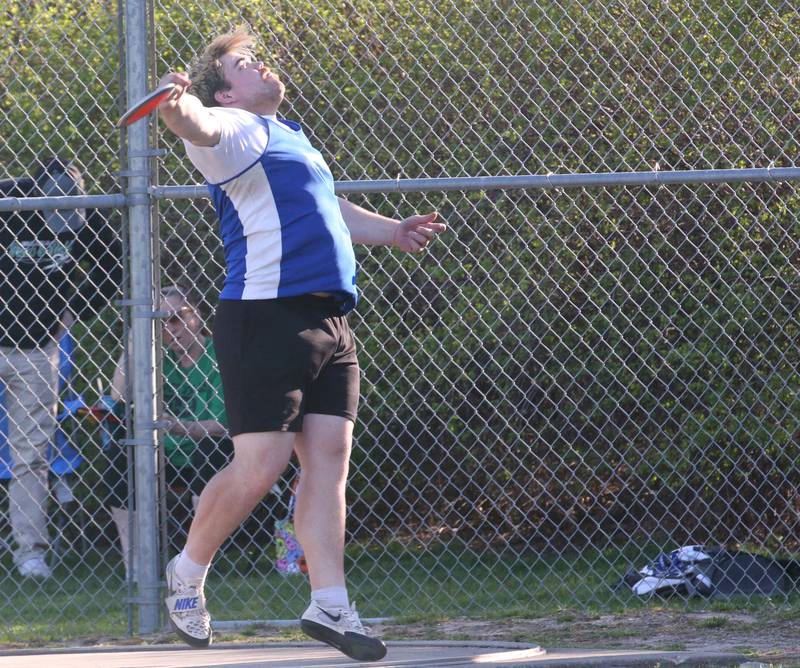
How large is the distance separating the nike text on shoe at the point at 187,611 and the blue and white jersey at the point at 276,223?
887 mm

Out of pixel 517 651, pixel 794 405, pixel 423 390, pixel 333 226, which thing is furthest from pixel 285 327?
pixel 794 405

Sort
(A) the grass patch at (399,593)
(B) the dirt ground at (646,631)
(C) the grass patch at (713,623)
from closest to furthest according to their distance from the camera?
(B) the dirt ground at (646,631) < (C) the grass patch at (713,623) < (A) the grass patch at (399,593)

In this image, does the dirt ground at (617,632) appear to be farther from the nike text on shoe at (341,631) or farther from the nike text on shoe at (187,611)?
the nike text on shoe at (341,631)

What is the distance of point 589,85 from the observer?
5.67 metres

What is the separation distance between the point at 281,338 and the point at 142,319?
4.13ft

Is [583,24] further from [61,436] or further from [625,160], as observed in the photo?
[61,436]

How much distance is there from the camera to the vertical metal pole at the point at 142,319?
4.61m

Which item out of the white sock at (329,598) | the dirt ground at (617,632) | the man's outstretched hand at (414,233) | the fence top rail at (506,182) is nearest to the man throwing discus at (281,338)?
the white sock at (329,598)

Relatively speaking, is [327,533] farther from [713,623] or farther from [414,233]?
[713,623]

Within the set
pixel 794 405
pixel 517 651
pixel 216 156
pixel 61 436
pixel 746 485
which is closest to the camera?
pixel 216 156

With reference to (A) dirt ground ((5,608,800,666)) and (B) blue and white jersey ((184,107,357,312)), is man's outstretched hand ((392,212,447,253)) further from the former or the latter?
(A) dirt ground ((5,608,800,666))

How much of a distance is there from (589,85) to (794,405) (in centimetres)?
170

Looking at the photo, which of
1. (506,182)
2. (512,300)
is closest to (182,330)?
(512,300)

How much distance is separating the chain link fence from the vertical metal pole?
0.61 meters
